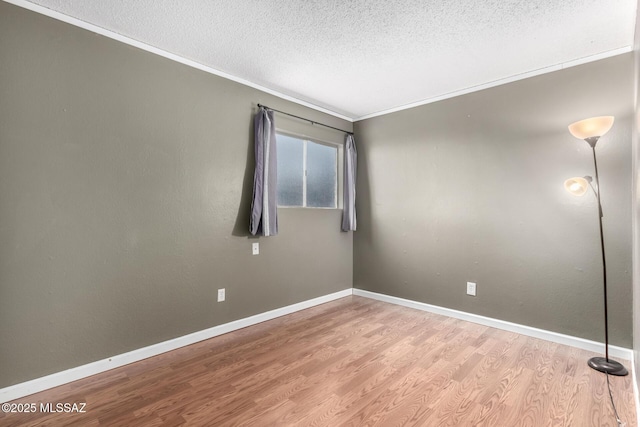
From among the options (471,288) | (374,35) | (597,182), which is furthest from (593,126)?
(471,288)

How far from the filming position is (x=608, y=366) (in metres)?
2.25

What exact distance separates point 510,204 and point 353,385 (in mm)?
2304

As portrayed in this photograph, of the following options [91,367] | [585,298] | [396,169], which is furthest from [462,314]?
[91,367]

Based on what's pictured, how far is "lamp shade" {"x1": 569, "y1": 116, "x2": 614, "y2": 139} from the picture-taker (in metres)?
2.18

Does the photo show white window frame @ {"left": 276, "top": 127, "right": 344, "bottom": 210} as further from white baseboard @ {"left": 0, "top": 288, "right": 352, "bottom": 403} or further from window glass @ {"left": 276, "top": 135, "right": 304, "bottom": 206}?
white baseboard @ {"left": 0, "top": 288, "right": 352, "bottom": 403}

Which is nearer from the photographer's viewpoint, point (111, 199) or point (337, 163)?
point (111, 199)

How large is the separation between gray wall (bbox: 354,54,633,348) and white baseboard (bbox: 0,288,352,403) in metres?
1.76

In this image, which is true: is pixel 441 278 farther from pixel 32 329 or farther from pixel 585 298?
pixel 32 329

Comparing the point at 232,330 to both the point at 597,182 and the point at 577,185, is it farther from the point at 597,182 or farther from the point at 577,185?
the point at 597,182

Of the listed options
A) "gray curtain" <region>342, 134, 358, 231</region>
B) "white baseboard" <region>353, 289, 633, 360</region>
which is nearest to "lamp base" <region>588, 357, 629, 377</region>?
"white baseboard" <region>353, 289, 633, 360</region>

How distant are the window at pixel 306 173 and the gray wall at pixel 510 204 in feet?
1.93

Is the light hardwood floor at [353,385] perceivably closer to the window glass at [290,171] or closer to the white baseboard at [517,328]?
the white baseboard at [517,328]

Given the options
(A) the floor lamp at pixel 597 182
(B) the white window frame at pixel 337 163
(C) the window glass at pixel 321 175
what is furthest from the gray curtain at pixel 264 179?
(A) the floor lamp at pixel 597 182

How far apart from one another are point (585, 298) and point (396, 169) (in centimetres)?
227
